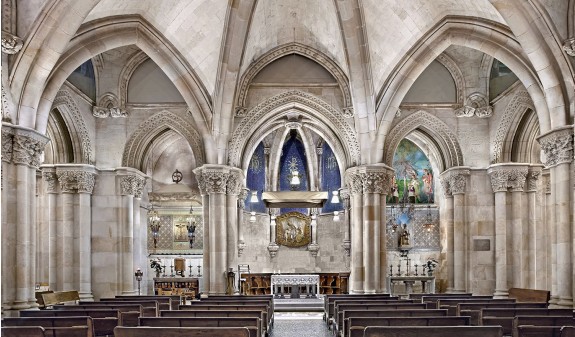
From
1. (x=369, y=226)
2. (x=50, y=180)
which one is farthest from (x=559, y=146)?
(x=50, y=180)

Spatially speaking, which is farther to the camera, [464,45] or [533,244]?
[533,244]

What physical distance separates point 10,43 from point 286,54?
36.2ft

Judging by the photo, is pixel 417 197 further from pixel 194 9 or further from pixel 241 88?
pixel 194 9

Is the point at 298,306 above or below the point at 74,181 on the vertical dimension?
below

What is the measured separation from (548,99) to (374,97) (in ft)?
22.2

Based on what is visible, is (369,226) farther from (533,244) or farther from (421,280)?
(533,244)

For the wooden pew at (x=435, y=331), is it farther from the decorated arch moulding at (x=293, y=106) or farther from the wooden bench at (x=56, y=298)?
the decorated arch moulding at (x=293, y=106)

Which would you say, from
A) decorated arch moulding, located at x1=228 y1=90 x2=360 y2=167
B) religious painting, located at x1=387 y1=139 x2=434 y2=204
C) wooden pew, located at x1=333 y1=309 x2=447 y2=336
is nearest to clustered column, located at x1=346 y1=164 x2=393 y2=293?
decorated arch moulding, located at x1=228 y1=90 x2=360 y2=167

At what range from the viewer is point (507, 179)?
19.8 m

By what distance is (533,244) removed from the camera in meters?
19.5

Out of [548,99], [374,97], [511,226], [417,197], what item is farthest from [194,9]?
[417,197]

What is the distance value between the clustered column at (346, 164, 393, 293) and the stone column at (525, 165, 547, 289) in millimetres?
4083

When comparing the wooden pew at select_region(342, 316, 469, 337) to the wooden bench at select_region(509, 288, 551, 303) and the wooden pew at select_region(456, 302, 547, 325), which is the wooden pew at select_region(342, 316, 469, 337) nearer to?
the wooden pew at select_region(456, 302, 547, 325)

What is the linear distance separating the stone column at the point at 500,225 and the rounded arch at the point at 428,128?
51.4 inches
